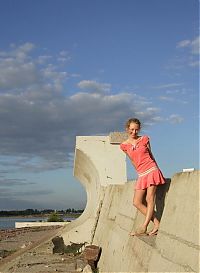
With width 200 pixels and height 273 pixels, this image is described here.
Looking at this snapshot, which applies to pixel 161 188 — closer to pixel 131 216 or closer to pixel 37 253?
pixel 131 216

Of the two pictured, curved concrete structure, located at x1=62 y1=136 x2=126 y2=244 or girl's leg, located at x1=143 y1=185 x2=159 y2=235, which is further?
curved concrete structure, located at x1=62 y1=136 x2=126 y2=244

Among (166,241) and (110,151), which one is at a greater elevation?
(110,151)

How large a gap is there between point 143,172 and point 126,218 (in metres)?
1.61

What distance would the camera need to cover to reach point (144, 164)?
5.61m

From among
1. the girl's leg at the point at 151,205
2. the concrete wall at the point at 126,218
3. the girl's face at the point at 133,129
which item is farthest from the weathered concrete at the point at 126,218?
the girl's face at the point at 133,129

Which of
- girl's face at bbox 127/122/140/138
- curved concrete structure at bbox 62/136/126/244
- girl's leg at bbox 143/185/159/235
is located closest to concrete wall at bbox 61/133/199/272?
curved concrete structure at bbox 62/136/126/244

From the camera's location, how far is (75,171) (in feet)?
46.0

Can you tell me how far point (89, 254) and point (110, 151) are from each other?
394cm

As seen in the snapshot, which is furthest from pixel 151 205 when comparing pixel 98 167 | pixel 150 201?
pixel 98 167

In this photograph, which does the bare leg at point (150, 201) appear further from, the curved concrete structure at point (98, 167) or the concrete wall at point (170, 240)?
the curved concrete structure at point (98, 167)

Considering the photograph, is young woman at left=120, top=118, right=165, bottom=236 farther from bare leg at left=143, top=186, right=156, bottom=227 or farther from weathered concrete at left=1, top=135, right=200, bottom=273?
weathered concrete at left=1, top=135, right=200, bottom=273

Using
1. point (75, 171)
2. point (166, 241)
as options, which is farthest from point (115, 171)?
point (166, 241)

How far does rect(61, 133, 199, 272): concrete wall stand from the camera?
3.91 m

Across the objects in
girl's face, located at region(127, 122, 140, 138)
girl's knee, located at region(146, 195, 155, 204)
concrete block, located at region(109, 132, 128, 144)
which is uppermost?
concrete block, located at region(109, 132, 128, 144)
